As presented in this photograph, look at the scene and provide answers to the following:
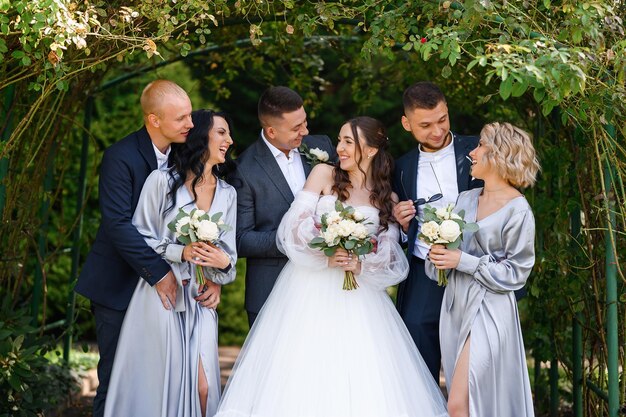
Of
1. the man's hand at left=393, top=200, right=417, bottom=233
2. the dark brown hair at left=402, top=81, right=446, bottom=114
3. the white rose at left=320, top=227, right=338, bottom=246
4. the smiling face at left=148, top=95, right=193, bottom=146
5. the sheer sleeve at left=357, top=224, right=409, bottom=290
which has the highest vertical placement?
the dark brown hair at left=402, top=81, right=446, bottom=114

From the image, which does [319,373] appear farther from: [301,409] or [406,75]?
[406,75]

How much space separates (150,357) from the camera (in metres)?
4.64

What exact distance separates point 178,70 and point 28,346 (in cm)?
477

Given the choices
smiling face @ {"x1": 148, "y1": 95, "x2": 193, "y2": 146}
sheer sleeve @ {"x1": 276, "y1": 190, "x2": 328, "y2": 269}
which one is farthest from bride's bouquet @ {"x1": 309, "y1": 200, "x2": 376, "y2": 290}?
smiling face @ {"x1": 148, "y1": 95, "x2": 193, "y2": 146}

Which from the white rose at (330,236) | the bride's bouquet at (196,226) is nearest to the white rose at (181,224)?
the bride's bouquet at (196,226)

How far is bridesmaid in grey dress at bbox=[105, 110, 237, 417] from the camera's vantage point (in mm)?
4594

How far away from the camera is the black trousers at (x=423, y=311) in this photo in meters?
4.76

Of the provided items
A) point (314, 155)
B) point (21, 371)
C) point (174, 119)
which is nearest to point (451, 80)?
point (314, 155)

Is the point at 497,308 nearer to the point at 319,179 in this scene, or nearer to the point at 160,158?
the point at 319,179

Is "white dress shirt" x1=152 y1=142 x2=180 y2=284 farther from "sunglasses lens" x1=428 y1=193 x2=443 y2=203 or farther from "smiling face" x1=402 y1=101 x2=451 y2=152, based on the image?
"sunglasses lens" x1=428 y1=193 x2=443 y2=203

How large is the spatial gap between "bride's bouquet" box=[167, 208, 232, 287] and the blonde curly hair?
1.23 meters

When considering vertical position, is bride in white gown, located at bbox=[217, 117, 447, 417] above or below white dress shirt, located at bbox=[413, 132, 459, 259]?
below

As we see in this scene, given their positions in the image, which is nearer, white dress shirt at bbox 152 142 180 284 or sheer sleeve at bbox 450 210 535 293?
sheer sleeve at bbox 450 210 535 293

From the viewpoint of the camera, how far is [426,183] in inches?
190
